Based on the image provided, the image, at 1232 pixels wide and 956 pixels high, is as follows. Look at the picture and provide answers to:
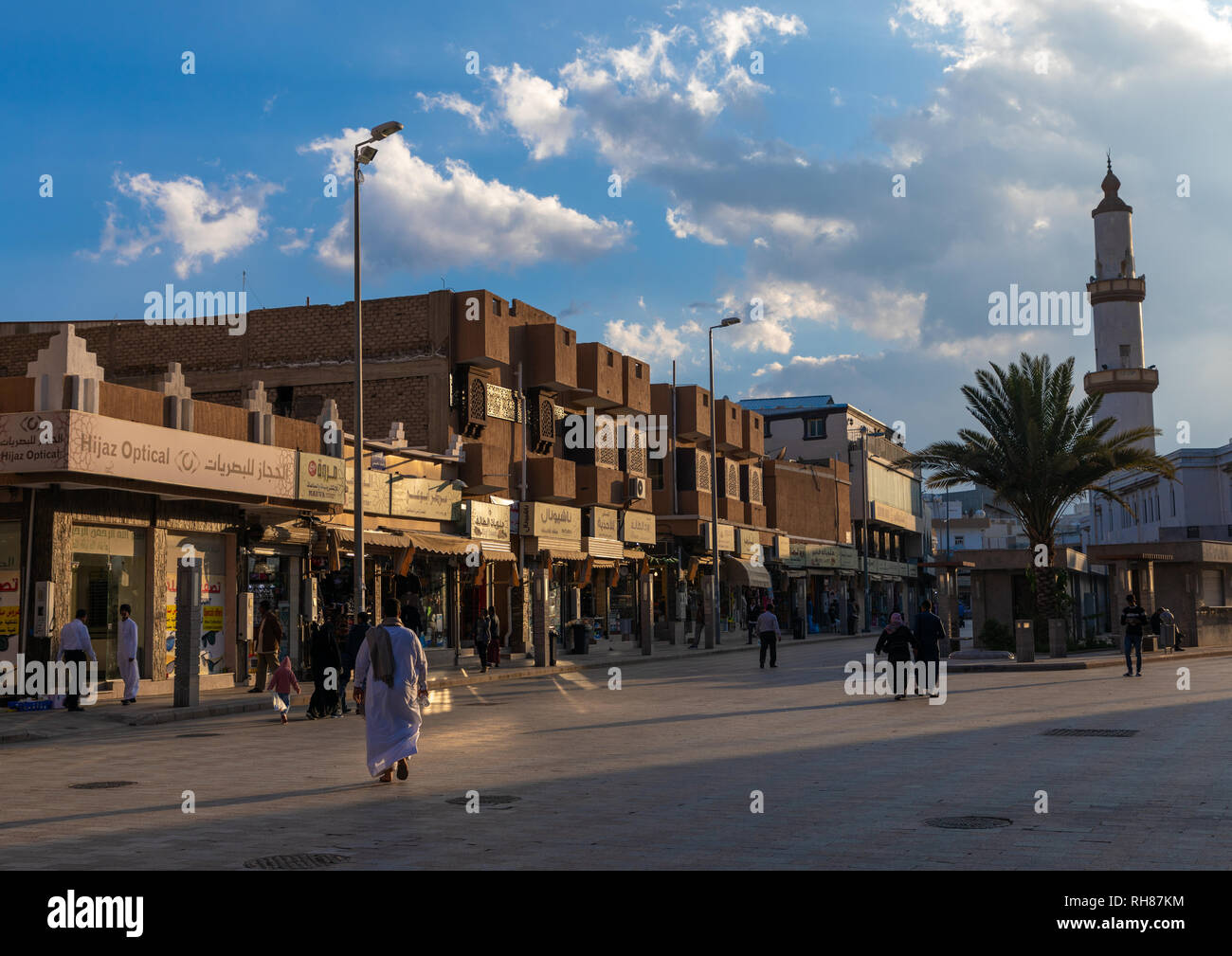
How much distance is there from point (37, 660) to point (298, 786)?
41.6 feet

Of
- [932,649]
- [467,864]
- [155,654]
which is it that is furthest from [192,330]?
[467,864]

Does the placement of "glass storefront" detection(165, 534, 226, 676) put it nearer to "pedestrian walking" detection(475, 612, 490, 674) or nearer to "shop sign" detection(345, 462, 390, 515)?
"shop sign" detection(345, 462, 390, 515)

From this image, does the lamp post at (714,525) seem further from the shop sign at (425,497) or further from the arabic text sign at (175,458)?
the arabic text sign at (175,458)

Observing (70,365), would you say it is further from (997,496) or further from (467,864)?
(997,496)

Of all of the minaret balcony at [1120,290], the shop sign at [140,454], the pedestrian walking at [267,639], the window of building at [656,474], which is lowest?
the pedestrian walking at [267,639]

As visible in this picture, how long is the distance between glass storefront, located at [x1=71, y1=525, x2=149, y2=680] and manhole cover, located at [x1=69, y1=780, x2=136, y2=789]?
11.2 meters

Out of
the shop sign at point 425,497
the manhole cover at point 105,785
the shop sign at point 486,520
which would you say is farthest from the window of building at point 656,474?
the manhole cover at point 105,785

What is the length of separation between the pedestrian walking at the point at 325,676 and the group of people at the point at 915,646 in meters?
9.19

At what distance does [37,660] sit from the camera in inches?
866

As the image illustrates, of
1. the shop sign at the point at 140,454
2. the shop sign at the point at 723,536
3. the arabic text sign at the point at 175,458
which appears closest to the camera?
the shop sign at the point at 140,454

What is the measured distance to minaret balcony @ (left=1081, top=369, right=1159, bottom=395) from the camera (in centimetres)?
8412

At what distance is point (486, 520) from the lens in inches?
1474

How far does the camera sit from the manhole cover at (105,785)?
11977 mm

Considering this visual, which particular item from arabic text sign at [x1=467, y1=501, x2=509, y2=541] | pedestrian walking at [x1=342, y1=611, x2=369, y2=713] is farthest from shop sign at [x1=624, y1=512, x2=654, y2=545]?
pedestrian walking at [x1=342, y1=611, x2=369, y2=713]
